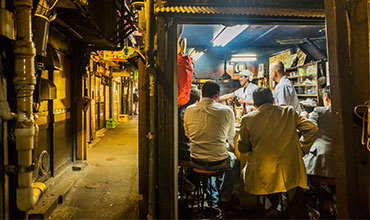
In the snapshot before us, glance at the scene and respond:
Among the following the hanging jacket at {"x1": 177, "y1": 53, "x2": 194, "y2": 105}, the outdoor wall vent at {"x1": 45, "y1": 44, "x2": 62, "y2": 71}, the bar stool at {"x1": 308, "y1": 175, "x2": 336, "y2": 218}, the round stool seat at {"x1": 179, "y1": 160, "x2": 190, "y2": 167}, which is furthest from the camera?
the outdoor wall vent at {"x1": 45, "y1": 44, "x2": 62, "y2": 71}

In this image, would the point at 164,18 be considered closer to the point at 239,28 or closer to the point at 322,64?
the point at 239,28

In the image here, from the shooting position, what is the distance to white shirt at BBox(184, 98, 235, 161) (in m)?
3.99

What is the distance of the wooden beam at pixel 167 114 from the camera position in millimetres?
3527

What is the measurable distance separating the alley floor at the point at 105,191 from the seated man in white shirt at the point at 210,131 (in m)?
2.07

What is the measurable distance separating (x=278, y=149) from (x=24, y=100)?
3.70 m

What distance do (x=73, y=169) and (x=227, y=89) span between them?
727 cm

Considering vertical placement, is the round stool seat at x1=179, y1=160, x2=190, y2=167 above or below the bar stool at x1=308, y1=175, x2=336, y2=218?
above

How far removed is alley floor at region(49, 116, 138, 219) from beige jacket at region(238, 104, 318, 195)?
9.30 ft

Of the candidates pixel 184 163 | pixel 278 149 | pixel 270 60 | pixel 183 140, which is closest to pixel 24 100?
pixel 184 163

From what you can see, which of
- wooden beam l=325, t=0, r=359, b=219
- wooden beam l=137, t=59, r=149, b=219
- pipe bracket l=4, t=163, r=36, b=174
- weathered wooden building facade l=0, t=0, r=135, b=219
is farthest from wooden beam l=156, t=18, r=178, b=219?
wooden beam l=325, t=0, r=359, b=219

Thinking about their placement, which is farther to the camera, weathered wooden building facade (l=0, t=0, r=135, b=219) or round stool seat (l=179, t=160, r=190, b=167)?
round stool seat (l=179, t=160, r=190, b=167)

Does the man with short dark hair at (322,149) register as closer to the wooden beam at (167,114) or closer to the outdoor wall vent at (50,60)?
the wooden beam at (167,114)

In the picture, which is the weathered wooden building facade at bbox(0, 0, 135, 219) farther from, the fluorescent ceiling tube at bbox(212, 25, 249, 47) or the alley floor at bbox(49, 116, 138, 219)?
the fluorescent ceiling tube at bbox(212, 25, 249, 47)

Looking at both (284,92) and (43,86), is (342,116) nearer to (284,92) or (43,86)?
(284,92)
